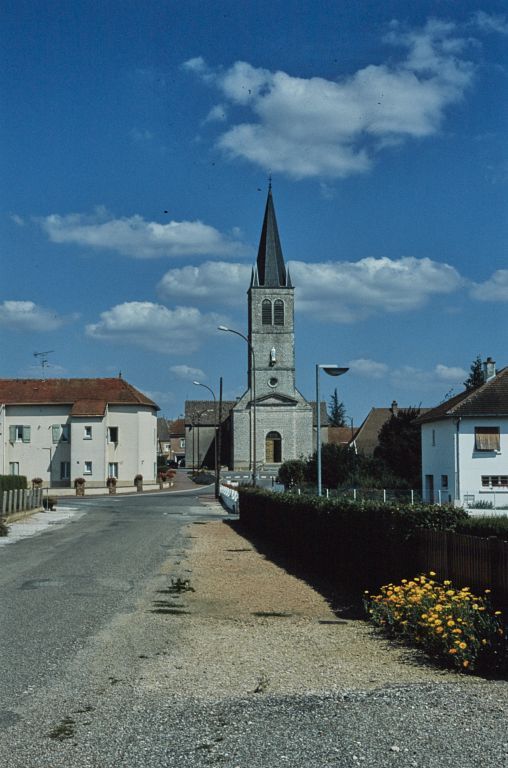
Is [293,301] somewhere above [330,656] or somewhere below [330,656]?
above

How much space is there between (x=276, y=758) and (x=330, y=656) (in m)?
3.57

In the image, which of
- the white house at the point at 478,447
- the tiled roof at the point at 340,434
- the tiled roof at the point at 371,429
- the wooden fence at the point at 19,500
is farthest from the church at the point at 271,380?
the wooden fence at the point at 19,500

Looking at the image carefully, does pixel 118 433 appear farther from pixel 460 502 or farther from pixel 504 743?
pixel 504 743

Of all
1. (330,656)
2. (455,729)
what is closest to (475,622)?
(330,656)

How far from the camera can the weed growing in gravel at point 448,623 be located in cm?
843

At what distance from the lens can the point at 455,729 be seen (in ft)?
20.8

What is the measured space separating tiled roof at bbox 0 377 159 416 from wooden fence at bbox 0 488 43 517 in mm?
25069

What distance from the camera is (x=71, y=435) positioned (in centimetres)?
6594

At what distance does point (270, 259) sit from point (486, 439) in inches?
2111

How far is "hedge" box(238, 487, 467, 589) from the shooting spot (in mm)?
12047

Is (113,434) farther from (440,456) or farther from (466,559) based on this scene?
(466,559)

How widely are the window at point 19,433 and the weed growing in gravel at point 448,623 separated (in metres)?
59.3

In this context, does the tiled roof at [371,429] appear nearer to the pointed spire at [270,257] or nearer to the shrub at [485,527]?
the pointed spire at [270,257]

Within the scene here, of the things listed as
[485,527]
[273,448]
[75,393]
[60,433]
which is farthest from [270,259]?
[485,527]
